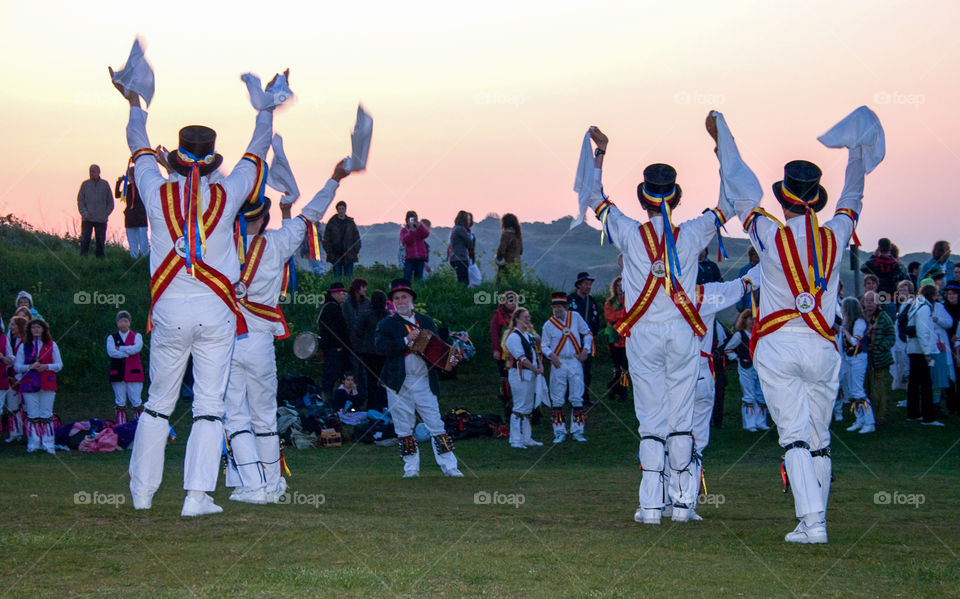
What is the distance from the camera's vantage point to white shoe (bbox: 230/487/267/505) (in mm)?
9469

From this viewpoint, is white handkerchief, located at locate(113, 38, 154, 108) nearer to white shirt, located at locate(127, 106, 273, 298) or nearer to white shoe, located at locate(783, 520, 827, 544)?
white shirt, located at locate(127, 106, 273, 298)

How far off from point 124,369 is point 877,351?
12922 millimetres

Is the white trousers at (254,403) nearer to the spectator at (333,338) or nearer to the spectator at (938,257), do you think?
the spectator at (333,338)

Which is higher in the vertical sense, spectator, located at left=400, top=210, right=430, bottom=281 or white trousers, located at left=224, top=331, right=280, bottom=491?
spectator, located at left=400, top=210, right=430, bottom=281

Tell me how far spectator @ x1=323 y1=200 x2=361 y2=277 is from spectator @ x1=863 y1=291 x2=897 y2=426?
39.3 feet

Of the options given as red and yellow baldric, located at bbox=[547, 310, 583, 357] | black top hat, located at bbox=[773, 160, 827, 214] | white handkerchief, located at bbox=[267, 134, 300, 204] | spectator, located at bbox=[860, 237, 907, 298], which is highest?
white handkerchief, located at bbox=[267, 134, 300, 204]

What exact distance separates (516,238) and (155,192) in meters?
17.3

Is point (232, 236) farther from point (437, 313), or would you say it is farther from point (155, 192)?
point (437, 313)

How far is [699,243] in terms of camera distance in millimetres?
8867

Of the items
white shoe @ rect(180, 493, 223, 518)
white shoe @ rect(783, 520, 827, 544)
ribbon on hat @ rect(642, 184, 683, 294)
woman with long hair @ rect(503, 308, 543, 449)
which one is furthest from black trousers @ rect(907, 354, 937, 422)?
white shoe @ rect(180, 493, 223, 518)

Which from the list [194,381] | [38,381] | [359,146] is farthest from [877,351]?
[38,381]

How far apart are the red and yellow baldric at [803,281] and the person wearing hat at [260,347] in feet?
14.1

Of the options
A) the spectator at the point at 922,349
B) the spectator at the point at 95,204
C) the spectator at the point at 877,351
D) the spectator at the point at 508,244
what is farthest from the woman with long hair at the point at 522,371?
the spectator at the point at 95,204

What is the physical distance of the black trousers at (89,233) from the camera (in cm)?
2590
